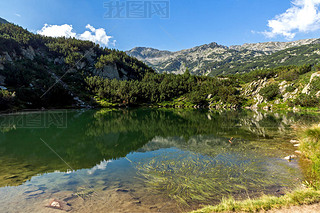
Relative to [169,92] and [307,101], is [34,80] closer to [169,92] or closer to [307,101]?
[169,92]

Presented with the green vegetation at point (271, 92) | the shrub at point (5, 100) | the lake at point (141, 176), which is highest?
the green vegetation at point (271, 92)

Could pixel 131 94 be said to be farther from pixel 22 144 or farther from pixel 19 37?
pixel 19 37

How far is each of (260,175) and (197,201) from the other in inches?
306

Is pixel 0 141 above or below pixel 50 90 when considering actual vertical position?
below

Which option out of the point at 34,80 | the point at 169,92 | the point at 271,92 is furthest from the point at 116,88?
the point at 271,92

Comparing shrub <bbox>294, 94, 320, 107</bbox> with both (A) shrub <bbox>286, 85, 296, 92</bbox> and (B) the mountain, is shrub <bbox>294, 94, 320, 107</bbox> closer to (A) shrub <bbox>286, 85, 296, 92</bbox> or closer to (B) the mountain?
(A) shrub <bbox>286, 85, 296, 92</bbox>

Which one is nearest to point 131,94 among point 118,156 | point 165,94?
point 165,94

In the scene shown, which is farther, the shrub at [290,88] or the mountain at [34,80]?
the shrub at [290,88]

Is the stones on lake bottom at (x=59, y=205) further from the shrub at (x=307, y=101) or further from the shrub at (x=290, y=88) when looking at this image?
the shrub at (x=290, y=88)

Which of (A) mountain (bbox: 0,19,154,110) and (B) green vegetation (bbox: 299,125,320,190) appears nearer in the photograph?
(B) green vegetation (bbox: 299,125,320,190)

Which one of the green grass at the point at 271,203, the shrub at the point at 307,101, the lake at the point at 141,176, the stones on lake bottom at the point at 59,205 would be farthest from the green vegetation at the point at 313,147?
the shrub at the point at 307,101

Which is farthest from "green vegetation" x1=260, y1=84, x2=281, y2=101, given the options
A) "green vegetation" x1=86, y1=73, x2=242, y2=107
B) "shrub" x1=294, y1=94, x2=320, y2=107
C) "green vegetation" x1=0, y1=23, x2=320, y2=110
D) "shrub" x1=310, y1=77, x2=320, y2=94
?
"shrub" x1=310, y1=77, x2=320, y2=94

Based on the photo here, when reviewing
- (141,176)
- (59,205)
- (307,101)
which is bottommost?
(141,176)

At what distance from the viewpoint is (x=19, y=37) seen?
18562 centimetres
